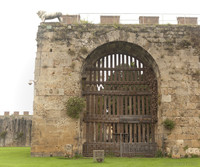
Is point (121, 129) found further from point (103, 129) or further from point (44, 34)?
point (44, 34)

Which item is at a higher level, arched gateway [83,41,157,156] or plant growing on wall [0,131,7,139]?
arched gateway [83,41,157,156]

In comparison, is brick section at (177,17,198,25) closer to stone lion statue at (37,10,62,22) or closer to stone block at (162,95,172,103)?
stone block at (162,95,172,103)

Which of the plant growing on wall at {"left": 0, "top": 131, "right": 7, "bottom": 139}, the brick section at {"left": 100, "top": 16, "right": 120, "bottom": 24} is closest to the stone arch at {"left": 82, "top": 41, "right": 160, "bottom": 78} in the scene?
the brick section at {"left": 100, "top": 16, "right": 120, "bottom": 24}

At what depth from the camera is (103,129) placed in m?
12.6

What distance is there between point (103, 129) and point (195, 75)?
17.3ft

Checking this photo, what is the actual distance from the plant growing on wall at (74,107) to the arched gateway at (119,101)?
105cm

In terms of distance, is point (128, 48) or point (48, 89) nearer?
point (48, 89)

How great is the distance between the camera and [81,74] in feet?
40.0

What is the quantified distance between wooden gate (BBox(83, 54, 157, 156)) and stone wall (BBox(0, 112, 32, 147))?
13.6 m

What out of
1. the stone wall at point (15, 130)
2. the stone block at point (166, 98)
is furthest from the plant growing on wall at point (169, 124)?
the stone wall at point (15, 130)

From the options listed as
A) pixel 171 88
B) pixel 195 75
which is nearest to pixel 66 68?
pixel 171 88

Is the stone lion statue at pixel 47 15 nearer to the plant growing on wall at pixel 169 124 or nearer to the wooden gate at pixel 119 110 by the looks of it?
the wooden gate at pixel 119 110

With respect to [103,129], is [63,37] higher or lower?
higher

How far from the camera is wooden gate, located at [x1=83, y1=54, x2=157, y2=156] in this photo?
1219cm
